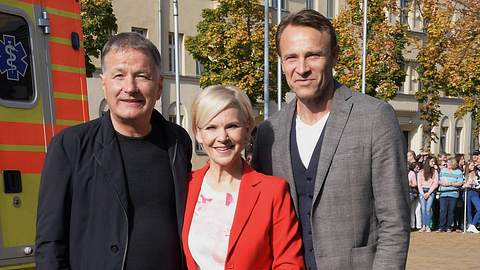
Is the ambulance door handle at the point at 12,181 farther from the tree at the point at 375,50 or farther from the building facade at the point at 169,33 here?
the tree at the point at 375,50

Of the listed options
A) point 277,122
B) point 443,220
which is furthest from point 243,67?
point 277,122

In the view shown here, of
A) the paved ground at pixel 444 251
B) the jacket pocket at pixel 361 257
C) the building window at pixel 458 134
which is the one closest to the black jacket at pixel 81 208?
the jacket pocket at pixel 361 257

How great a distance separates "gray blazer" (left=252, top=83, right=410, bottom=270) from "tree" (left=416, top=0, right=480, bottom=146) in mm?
14068

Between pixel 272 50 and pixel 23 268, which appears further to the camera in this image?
pixel 272 50

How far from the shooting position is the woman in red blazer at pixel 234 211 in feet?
9.53

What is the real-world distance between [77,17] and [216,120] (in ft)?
9.11

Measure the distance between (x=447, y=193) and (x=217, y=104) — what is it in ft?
38.7

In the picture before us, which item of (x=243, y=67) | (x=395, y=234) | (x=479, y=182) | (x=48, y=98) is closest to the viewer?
(x=395, y=234)

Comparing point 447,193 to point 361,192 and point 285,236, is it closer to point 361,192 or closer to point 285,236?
point 361,192

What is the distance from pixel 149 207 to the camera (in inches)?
117

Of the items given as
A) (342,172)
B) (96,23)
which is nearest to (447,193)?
(96,23)

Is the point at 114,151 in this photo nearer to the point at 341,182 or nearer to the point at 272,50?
the point at 341,182

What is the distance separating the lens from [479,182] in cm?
1370

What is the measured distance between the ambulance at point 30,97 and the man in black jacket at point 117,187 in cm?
168
